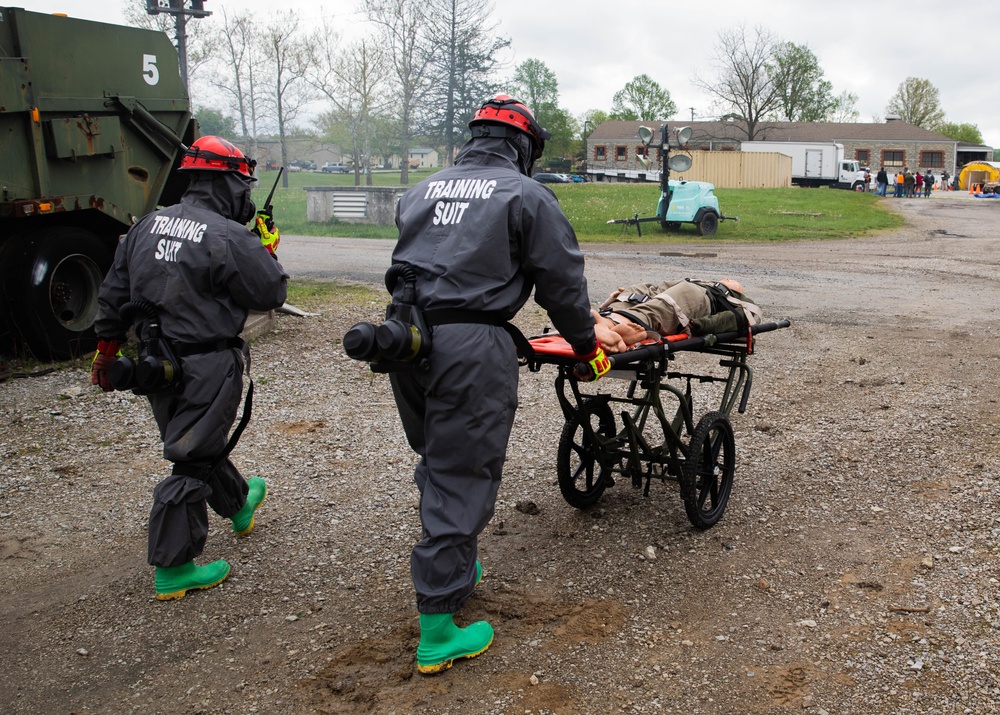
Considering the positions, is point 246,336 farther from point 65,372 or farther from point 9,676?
point 9,676

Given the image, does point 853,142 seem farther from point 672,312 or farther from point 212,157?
point 212,157

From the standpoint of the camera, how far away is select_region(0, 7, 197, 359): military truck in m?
8.20

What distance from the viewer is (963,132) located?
92.1 meters

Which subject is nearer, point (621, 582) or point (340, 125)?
point (621, 582)

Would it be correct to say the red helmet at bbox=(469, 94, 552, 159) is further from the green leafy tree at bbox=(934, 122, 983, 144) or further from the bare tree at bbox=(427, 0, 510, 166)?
the green leafy tree at bbox=(934, 122, 983, 144)

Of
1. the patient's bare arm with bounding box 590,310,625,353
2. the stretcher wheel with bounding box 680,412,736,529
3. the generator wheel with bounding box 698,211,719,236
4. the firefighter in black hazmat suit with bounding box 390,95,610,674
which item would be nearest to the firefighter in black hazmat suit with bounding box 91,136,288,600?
the firefighter in black hazmat suit with bounding box 390,95,610,674

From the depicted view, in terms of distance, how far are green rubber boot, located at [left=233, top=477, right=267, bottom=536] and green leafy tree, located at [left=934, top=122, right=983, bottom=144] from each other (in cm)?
9661

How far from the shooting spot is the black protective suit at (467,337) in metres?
3.55

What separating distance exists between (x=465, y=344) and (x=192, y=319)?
1.44m

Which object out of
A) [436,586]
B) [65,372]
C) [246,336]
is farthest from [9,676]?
[246,336]

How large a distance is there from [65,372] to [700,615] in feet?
21.2

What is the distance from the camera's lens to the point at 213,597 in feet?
14.1

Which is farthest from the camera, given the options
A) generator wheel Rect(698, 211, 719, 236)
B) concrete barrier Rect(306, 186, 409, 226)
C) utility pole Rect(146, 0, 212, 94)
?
concrete barrier Rect(306, 186, 409, 226)

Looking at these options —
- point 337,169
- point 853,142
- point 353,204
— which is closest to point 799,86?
point 853,142
